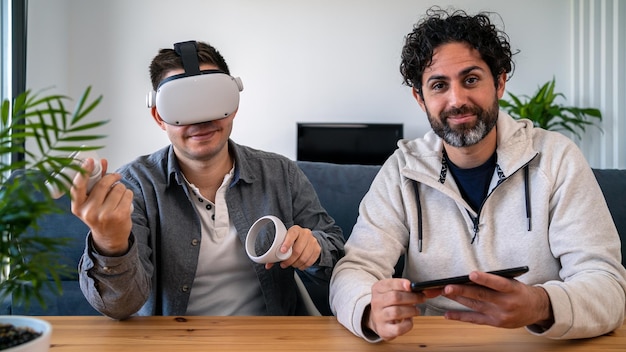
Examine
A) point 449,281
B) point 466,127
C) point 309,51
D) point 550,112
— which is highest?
point 309,51

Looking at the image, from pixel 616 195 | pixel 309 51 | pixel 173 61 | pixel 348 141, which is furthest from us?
pixel 309 51

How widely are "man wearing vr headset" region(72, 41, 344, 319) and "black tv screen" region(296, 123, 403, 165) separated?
3780mm

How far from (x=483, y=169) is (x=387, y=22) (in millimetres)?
4464

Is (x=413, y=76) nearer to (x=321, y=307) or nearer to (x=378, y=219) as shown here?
(x=378, y=219)

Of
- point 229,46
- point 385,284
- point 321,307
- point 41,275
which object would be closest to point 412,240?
point 385,284

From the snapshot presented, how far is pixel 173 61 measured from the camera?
1.56 meters

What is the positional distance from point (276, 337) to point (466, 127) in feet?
2.44

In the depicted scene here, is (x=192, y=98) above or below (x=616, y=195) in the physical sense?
above

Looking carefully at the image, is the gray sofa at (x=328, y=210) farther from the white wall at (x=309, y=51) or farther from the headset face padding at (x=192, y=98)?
the white wall at (x=309, y=51)

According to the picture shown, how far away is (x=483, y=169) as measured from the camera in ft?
5.24

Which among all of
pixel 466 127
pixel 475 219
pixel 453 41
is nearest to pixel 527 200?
pixel 475 219

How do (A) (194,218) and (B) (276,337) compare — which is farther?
(A) (194,218)

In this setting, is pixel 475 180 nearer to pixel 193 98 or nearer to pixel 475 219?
pixel 475 219

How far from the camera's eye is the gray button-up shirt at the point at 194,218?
1.55 metres
